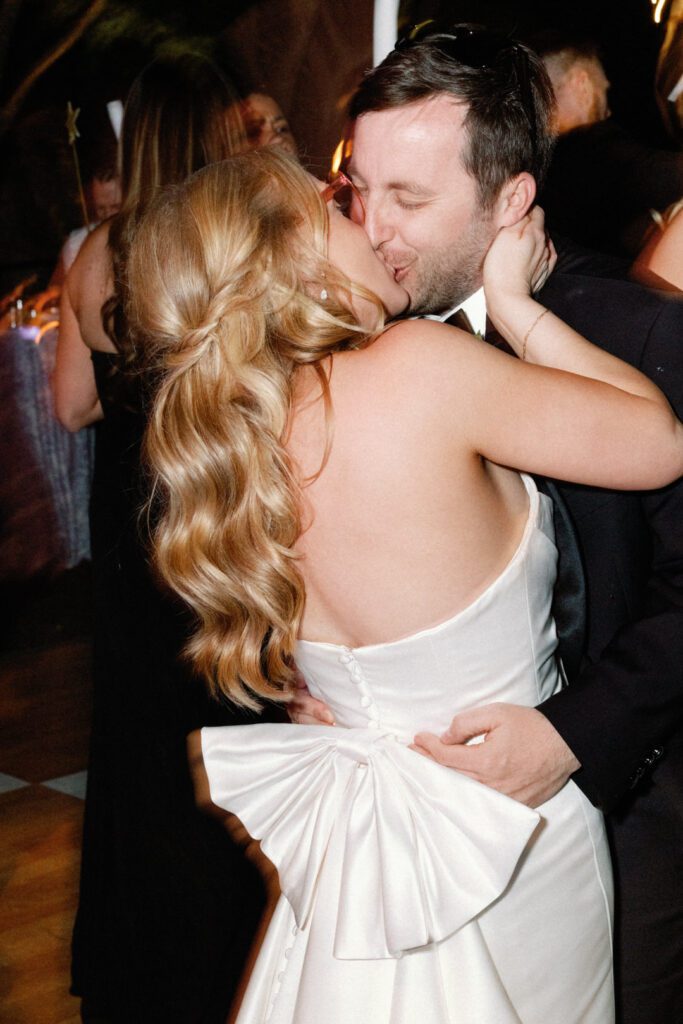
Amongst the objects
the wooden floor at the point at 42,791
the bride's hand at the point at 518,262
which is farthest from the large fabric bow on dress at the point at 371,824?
the bride's hand at the point at 518,262

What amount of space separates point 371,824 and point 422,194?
1.04 metres

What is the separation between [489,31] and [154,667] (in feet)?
4.43

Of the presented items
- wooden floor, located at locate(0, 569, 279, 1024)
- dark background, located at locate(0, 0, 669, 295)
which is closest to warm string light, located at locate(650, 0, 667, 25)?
dark background, located at locate(0, 0, 669, 295)

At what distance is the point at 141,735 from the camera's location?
84.4 inches

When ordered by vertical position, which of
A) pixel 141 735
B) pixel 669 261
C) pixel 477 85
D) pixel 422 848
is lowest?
pixel 141 735

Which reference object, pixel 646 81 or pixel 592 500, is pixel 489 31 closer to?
pixel 592 500

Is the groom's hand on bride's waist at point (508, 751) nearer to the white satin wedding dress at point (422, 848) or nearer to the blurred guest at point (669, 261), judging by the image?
the white satin wedding dress at point (422, 848)

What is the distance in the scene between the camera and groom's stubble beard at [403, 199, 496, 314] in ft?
5.69

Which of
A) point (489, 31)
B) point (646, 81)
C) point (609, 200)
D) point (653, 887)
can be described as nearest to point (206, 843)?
point (653, 887)

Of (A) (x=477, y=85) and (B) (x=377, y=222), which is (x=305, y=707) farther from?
(A) (x=477, y=85)

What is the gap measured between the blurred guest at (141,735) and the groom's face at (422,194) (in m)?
0.58

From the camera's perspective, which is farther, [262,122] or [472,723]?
[262,122]

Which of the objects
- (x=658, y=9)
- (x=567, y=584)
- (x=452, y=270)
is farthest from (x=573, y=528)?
(x=658, y=9)

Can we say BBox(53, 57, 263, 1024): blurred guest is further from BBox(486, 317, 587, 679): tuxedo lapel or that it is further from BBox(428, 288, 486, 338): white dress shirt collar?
BBox(486, 317, 587, 679): tuxedo lapel
